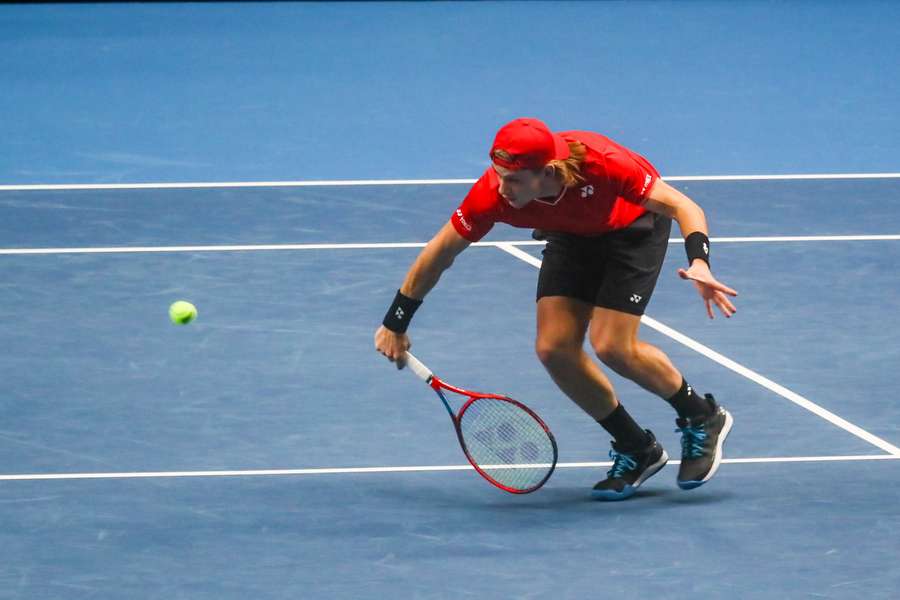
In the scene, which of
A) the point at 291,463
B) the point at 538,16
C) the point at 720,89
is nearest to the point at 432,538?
the point at 291,463

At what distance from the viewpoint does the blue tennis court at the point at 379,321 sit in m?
6.02

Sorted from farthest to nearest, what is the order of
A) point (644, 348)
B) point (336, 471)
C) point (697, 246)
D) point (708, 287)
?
1. point (336, 471)
2. point (644, 348)
3. point (697, 246)
4. point (708, 287)

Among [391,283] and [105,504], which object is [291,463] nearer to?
[105,504]

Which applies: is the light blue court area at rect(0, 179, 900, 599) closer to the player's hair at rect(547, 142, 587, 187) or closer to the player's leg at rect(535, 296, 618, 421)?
the player's leg at rect(535, 296, 618, 421)

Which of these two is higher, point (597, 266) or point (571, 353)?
point (597, 266)

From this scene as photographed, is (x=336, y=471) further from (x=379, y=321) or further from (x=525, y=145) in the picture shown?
(x=379, y=321)

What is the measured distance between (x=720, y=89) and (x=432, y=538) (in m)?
9.01

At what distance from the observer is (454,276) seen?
9.69 m

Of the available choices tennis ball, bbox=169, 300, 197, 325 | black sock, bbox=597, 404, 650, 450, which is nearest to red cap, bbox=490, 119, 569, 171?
black sock, bbox=597, 404, 650, 450

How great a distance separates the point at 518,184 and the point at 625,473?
127cm

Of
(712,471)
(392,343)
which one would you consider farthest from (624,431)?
(392,343)

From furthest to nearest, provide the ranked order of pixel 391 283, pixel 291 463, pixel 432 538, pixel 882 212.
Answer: pixel 882 212
pixel 391 283
pixel 291 463
pixel 432 538

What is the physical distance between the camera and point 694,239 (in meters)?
6.10

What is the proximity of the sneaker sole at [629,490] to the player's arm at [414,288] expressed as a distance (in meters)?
0.92
